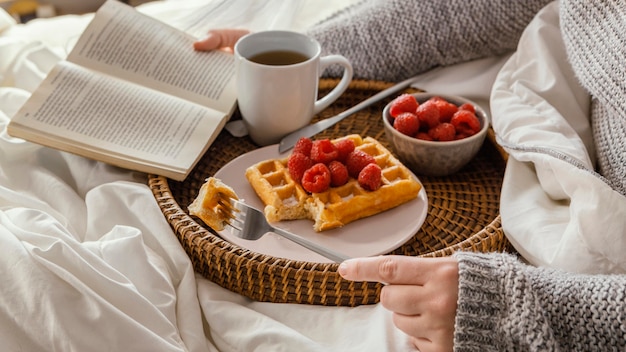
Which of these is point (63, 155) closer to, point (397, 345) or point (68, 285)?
point (68, 285)

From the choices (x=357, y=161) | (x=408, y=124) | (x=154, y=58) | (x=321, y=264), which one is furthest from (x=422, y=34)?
(x=321, y=264)

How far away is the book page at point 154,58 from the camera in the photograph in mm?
1146

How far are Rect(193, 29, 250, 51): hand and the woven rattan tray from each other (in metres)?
0.18

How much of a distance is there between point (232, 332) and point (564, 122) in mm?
547

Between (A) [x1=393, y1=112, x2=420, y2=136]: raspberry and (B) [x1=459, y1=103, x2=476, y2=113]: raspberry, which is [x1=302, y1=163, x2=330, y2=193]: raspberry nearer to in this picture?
(A) [x1=393, y1=112, x2=420, y2=136]: raspberry

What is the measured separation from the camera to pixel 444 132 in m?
1.01

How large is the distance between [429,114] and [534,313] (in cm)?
41

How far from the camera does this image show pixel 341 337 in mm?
784

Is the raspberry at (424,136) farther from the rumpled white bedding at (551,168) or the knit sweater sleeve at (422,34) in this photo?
the knit sweater sleeve at (422,34)

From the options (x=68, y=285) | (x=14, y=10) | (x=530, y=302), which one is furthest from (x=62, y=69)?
(x=14, y=10)

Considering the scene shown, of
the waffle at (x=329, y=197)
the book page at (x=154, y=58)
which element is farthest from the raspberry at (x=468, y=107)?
the book page at (x=154, y=58)

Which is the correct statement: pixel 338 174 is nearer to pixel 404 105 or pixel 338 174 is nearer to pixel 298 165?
pixel 298 165

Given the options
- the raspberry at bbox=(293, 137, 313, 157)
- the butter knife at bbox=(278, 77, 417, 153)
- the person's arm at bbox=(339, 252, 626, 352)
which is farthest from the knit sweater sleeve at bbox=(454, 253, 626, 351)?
the butter knife at bbox=(278, 77, 417, 153)

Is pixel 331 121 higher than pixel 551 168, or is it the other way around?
pixel 551 168
